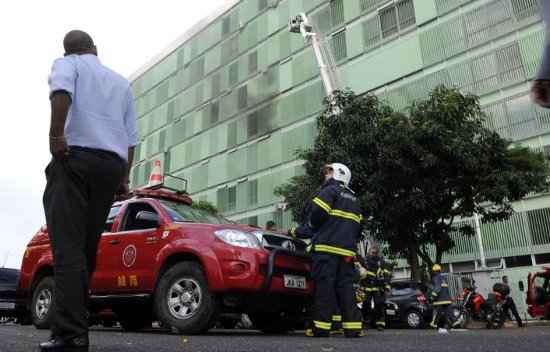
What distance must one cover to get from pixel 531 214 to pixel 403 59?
9.64 meters

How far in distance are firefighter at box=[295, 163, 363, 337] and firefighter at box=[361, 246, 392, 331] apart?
3.56 m

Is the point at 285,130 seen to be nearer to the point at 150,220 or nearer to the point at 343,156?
the point at 343,156

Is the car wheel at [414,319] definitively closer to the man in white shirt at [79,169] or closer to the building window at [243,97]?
the man in white shirt at [79,169]

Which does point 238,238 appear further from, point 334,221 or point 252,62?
point 252,62

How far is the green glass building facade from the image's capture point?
20406mm

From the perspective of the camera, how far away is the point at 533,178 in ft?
46.0

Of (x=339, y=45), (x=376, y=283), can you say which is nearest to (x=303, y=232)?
(x=376, y=283)

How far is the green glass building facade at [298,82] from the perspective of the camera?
20406mm

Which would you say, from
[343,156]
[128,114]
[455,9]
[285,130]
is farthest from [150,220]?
[285,130]

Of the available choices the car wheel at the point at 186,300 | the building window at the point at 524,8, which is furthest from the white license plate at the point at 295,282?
the building window at the point at 524,8

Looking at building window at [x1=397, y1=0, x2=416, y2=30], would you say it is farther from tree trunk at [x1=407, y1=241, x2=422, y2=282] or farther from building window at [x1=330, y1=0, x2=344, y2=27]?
tree trunk at [x1=407, y1=241, x2=422, y2=282]

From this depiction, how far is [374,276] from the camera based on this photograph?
9492 mm

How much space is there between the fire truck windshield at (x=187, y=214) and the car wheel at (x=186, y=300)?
0.69m

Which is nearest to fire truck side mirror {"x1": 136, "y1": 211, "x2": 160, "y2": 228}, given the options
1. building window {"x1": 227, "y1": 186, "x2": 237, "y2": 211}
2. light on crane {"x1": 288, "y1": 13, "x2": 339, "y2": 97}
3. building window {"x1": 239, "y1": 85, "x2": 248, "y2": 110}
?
light on crane {"x1": 288, "y1": 13, "x2": 339, "y2": 97}
